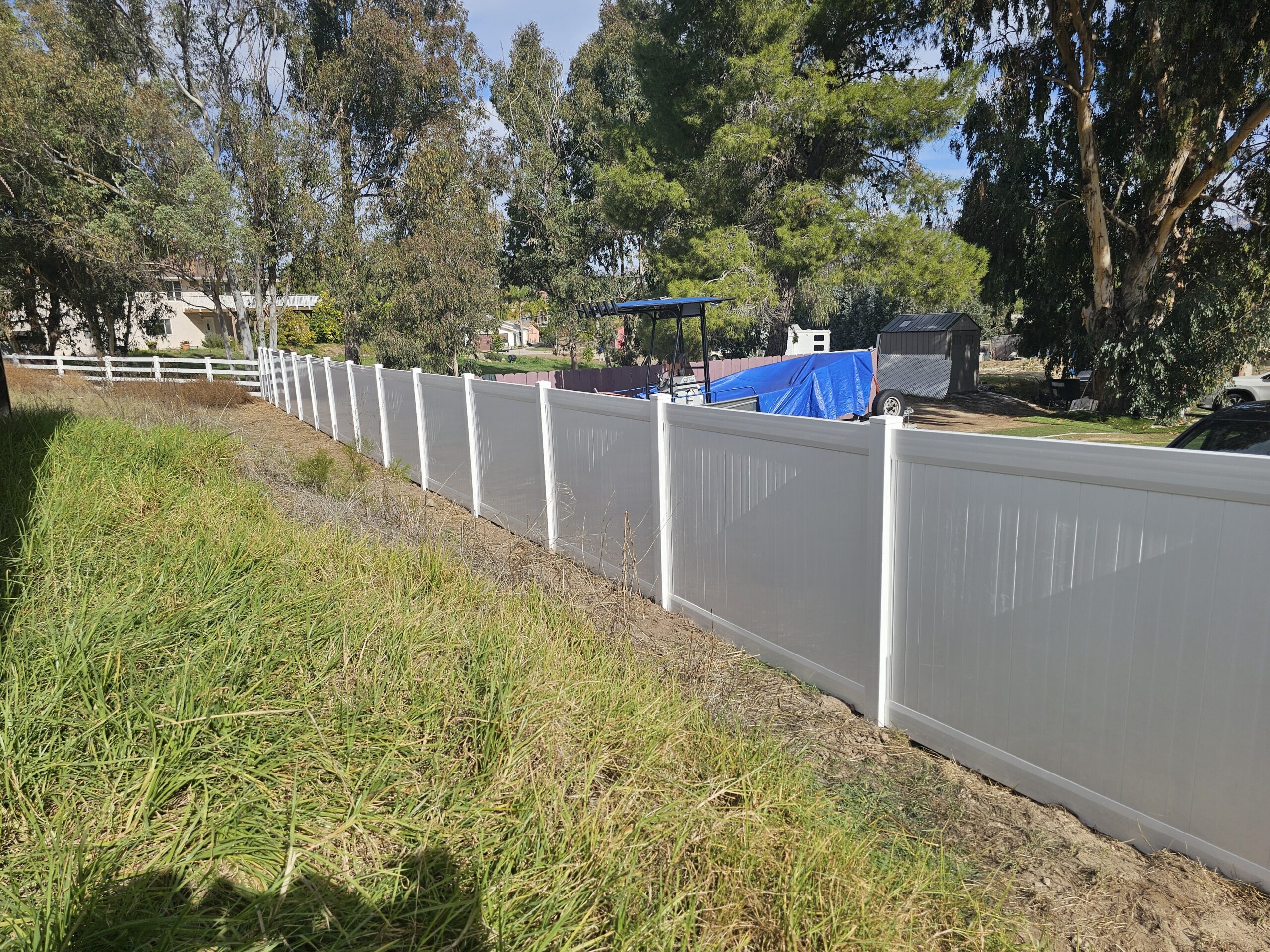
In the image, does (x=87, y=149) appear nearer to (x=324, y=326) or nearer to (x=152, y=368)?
(x=152, y=368)

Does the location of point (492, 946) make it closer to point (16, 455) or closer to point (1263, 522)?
point (1263, 522)

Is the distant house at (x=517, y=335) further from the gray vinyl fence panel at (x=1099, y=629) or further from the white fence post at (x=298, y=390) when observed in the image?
the gray vinyl fence panel at (x=1099, y=629)

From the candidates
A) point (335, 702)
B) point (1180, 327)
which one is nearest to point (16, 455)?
point (335, 702)

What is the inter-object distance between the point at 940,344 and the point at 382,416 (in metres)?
21.2

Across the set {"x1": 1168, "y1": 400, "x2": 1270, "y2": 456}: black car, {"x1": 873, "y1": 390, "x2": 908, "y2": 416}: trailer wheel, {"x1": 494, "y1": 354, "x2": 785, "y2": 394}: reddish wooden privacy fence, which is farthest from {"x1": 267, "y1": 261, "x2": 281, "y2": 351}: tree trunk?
{"x1": 1168, "y1": 400, "x2": 1270, "y2": 456}: black car

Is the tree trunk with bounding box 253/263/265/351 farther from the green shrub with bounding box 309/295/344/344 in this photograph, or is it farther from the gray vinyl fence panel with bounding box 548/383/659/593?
the gray vinyl fence panel with bounding box 548/383/659/593

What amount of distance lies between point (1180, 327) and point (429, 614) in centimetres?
2148

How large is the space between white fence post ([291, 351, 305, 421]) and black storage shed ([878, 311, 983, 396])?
786 inches

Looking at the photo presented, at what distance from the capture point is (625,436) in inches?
252

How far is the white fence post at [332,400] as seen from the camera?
1600 cm

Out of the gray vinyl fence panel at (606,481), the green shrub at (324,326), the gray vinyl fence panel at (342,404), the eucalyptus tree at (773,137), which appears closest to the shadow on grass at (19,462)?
the gray vinyl fence panel at (606,481)

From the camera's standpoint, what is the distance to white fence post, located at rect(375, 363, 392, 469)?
12570 mm

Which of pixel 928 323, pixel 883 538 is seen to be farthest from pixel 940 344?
pixel 883 538

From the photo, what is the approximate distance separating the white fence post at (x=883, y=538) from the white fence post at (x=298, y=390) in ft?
61.9
